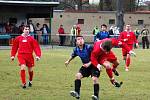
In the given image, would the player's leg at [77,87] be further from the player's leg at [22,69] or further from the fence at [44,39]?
the fence at [44,39]

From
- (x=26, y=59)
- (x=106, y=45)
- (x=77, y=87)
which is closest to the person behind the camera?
(x=106, y=45)

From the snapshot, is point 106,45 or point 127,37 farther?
point 127,37

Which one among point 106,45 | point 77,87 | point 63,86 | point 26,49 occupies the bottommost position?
point 63,86

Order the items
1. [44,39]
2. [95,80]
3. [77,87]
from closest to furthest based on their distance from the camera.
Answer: [95,80] → [77,87] → [44,39]

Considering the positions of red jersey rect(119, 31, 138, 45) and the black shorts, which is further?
red jersey rect(119, 31, 138, 45)

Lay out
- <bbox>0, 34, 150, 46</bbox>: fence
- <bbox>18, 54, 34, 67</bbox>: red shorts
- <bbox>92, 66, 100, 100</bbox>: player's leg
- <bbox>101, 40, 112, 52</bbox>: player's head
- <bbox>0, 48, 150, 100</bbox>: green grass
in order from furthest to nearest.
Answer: <bbox>0, 34, 150, 46</bbox>: fence → <bbox>18, 54, 34, 67</bbox>: red shorts → <bbox>0, 48, 150, 100</bbox>: green grass → <bbox>92, 66, 100, 100</bbox>: player's leg → <bbox>101, 40, 112, 52</bbox>: player's head

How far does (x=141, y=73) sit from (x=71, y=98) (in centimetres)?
781

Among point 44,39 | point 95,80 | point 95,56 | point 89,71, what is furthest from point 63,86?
point 44,39

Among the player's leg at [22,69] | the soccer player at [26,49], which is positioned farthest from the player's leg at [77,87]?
the soccer player at [26,49]

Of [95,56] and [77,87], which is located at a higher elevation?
[95,56]

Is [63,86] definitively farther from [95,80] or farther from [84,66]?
[95,80]

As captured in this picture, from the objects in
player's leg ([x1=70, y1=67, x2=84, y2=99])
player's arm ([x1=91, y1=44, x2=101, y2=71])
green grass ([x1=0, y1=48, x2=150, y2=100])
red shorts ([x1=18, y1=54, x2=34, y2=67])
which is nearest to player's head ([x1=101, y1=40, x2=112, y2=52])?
player's arm ([x1=91, y1=44, x2=101, y2=71])

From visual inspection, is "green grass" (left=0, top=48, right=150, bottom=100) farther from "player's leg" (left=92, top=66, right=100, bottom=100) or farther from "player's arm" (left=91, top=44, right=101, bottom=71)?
"player's arm" (left=91, top=44, right=101, bottom=71)

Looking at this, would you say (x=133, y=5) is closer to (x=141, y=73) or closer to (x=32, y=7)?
(x=32, y=7)
